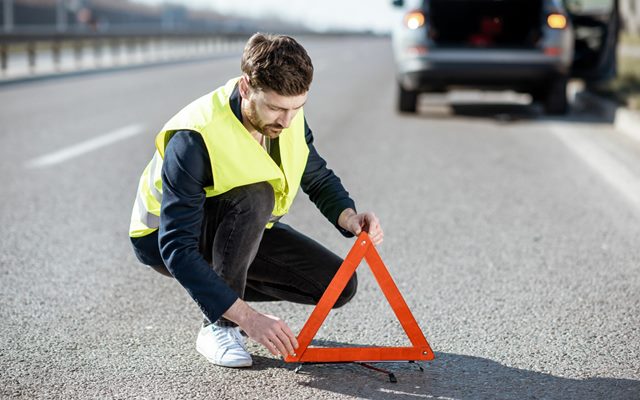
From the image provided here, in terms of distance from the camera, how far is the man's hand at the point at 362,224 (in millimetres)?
3090

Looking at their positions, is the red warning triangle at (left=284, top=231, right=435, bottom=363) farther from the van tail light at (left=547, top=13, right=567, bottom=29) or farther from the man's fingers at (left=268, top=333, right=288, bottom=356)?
the van tail light at (left=547, top=13, right=567, bottom=29)

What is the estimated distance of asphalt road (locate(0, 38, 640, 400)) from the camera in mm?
3045

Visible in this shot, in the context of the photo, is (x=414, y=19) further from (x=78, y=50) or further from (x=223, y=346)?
(x=78, y=50)

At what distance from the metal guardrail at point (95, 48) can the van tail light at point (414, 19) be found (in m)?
8.87

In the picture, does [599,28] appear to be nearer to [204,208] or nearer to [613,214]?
[613,214]

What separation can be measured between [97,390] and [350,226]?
1.00m

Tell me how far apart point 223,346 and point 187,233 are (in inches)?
22.3

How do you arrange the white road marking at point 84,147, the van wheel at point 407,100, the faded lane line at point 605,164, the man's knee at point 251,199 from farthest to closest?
the van wheel at point 407,100, the white road marking at point 84,147, the faded lane line at point 605,164, the man's knee at point 251,199

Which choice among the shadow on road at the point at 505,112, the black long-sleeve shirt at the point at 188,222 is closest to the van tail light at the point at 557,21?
the shadow on road at the point at 505,112

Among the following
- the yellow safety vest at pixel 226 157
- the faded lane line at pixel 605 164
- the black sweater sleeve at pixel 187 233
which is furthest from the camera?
the faded lane line at pixel 605 164

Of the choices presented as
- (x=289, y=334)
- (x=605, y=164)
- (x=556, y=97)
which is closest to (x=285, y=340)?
(x=289, y=334)

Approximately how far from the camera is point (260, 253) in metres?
3.36

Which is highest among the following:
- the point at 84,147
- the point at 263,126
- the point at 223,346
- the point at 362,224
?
the point at 263,126

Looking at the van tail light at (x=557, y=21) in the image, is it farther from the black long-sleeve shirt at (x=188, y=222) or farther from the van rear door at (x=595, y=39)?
the black long-sleeve shirt at (x=188, y=222)
